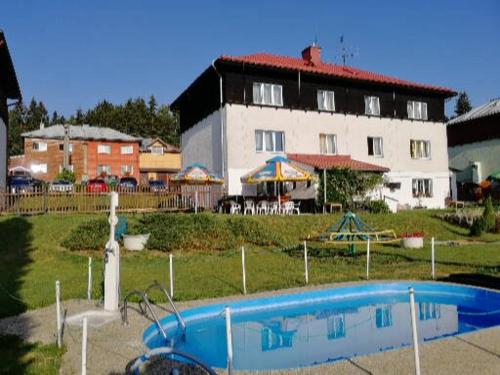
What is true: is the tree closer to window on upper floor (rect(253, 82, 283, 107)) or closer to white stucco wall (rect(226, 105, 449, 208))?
white stucco wall (rect(226, 105, 449, 208))

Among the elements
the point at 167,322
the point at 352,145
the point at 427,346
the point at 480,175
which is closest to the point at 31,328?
the point at 167,322

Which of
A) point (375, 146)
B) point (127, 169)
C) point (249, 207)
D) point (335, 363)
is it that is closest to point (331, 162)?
point (375, 146)

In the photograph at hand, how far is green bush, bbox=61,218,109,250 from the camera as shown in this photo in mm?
18953

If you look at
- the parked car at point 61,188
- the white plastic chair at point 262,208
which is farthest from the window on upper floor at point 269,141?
the parked car at point 61,188

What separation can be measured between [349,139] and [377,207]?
6800mm

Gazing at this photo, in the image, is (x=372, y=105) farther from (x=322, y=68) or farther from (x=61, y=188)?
(x=61, y=188)

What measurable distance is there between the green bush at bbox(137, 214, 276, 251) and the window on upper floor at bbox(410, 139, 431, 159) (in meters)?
19.2

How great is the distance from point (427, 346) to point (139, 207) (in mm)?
19399

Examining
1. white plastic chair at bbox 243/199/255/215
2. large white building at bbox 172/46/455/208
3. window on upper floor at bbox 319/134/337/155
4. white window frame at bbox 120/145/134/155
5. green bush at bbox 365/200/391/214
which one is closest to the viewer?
white plastic chair at bbox 243/199/255/215

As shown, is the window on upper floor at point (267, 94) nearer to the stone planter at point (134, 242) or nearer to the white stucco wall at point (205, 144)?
the white stucco wall at point (205, 144)

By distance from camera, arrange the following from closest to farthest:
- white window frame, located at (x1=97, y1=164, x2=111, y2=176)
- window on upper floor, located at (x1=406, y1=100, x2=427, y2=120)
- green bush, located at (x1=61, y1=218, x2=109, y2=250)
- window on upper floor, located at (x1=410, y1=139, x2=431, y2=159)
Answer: green bush, located at (x1=61, y1=218, x2=109, y2=250) < window on upper floor, located at (x1=410, y1=139, x2=431, y2=159) < window on upper floor, located at (x1=406, y1=100, x2=427, y2=120) < white window frame, located at (x1=97, y1=164, x2=111, y2=176)

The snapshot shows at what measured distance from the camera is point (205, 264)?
1719 centimetres

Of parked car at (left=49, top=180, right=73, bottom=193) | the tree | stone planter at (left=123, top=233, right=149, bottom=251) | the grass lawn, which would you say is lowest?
the grass lawn

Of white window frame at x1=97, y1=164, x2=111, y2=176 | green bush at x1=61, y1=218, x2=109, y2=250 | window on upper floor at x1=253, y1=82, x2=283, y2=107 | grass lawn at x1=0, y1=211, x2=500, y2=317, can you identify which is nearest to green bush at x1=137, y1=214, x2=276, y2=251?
grass lawn at x1=0, y1=211, x2=500, y2=317
